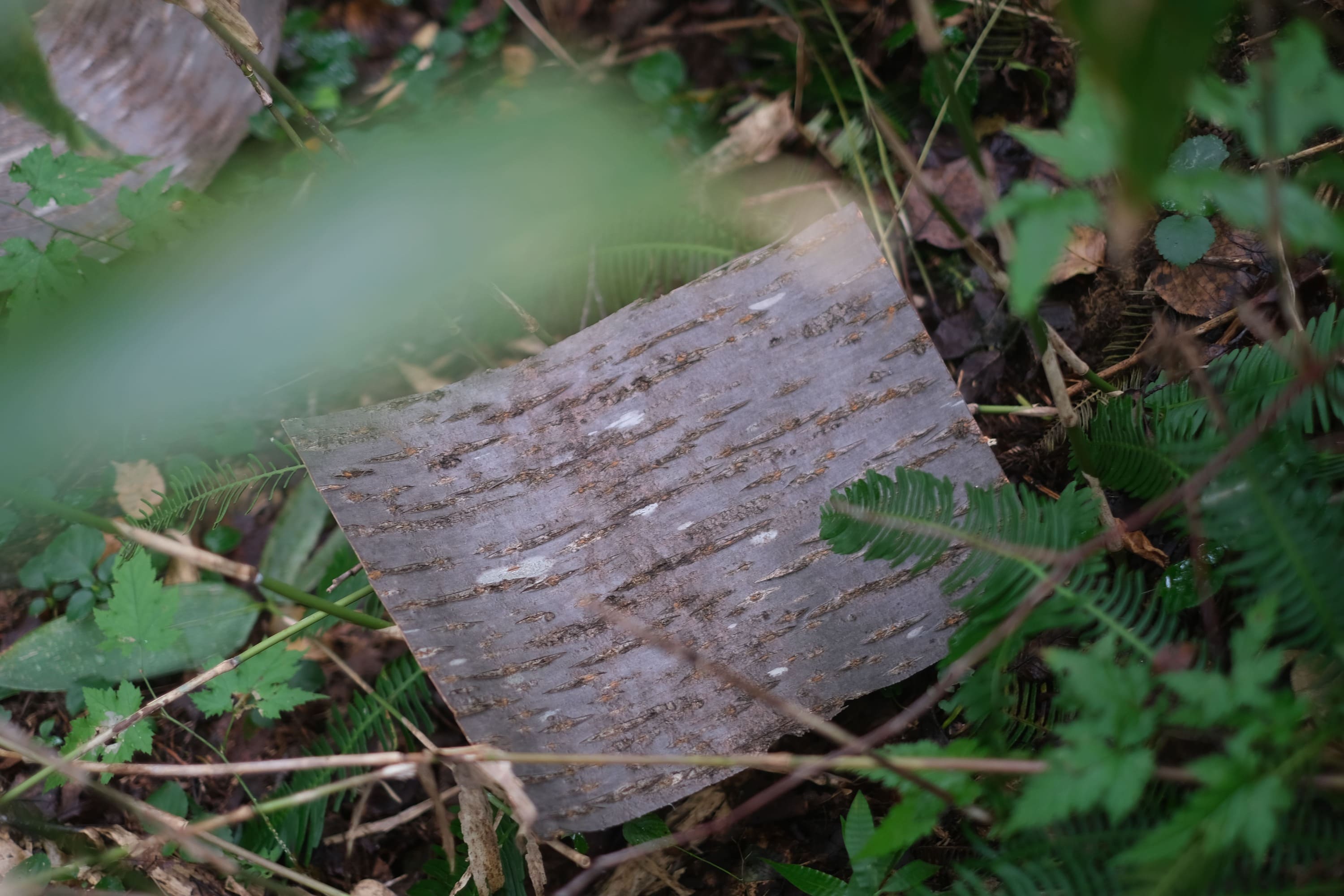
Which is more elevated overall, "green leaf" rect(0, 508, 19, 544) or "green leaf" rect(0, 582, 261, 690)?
"green leaf" rect(0, 508, 19, 544)

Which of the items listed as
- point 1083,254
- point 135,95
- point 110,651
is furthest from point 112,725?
point 1083,254

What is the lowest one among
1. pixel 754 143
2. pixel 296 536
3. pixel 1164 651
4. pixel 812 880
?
pixel 812 880

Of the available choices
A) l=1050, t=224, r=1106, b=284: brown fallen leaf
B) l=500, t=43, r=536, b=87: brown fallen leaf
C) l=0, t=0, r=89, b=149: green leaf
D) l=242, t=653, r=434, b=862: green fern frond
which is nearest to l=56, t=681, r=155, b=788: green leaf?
l=242, t=653, r=434, b=862: green fern frond

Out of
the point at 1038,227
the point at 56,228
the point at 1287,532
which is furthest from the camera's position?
the point at 56,228

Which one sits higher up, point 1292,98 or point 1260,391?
point 1292,98

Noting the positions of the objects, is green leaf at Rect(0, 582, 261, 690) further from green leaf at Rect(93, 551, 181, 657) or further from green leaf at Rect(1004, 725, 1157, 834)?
green leaf at Rect(1004, 725, 1157, 834)

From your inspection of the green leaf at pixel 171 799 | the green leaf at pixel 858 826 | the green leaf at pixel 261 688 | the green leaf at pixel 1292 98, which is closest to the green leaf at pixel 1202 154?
the green leaf at pixel 1292 98

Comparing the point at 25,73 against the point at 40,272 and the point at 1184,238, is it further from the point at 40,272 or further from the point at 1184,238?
the point at 1184,238
